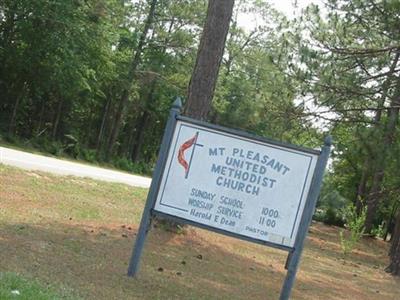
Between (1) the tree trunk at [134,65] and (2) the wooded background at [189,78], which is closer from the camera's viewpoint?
(2) the wooded background at [189,78]

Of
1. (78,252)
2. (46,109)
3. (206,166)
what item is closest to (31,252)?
(78,252)

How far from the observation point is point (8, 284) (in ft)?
16.8

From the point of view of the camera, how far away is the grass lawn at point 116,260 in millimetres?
6074

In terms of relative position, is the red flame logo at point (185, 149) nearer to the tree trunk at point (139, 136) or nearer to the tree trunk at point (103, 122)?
the tree trunk at point (103, 122)

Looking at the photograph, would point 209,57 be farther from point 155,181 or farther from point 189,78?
point 189,78

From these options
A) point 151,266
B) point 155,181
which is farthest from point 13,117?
point 155,181

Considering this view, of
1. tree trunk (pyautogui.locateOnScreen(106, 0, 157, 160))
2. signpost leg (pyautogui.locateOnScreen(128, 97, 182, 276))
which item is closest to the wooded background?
tree trunk (pyautogui.locateOnScreen(106, 0, 157, 160))

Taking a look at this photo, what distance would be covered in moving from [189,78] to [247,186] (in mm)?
27931

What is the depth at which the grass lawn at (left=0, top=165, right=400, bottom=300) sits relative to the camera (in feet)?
19.9

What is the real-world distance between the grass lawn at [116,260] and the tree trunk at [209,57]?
2.26 m

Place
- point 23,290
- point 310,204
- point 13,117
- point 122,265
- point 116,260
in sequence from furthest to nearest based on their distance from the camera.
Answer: point 13,117 → point 116,260 → point 122,265 → point 310,204 → point 23,290

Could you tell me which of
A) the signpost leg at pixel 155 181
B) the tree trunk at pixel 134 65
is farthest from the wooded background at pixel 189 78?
the signpost leg at pixel 155 181

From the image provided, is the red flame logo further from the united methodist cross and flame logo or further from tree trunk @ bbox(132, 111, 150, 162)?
tree trunk @ bbox(132, 111, 150, 162)

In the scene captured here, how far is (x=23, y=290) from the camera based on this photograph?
5.05m
